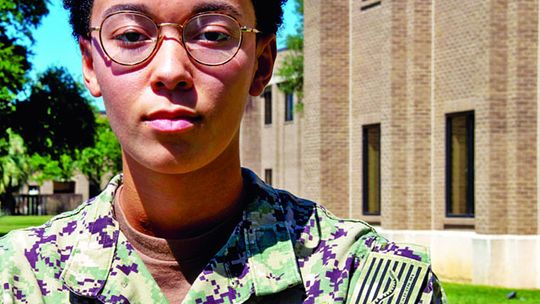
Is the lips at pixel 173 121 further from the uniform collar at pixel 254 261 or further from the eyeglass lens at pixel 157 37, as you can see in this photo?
the uniform collar at pixel 254 261

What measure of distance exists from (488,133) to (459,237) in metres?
2.72

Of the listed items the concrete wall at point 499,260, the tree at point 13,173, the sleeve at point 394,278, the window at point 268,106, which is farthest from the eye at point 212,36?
the tree at point 13,173

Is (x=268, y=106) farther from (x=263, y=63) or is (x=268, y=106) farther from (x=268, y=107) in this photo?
(x=263, y=63)

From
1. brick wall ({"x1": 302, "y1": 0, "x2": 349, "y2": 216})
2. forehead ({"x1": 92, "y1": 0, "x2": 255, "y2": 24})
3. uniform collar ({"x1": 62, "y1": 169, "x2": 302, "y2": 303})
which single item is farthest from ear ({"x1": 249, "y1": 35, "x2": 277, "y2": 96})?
brick wall ({"x1": 302, "y1": 0, "x2": 349, "y2": 216})

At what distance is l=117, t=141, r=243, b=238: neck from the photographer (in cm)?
240

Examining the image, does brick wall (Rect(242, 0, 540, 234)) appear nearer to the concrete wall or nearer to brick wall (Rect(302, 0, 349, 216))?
brick wall (Rect(302, 0, 349, 216))

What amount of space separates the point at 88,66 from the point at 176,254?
1.61 ft

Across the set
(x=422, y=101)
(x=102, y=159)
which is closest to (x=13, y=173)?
(x=102, y=159)

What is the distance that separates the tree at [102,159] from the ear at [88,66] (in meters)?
84.3

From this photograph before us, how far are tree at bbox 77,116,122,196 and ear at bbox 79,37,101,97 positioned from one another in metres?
84.3

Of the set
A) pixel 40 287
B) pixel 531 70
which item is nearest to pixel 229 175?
pixel 40 287

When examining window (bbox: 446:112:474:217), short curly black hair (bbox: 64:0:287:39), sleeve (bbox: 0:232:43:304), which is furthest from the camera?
window (bbox: 446:112:474:217)

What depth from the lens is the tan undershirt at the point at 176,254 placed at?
7.80 feet

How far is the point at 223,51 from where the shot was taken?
236 centimetres
